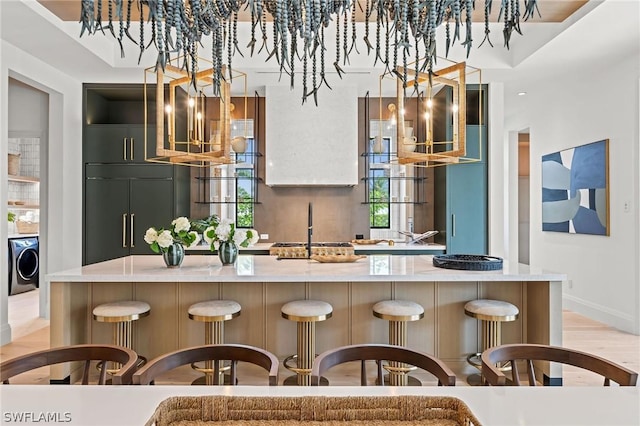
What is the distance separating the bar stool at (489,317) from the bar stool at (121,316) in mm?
2235

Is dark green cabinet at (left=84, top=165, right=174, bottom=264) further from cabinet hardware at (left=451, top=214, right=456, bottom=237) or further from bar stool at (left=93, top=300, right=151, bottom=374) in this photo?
cabinet hardware at (left=451, top=214, right=456, bottom=237)

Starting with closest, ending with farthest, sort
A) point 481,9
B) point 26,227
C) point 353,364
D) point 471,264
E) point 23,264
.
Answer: point 481,9, point 471,264, point 353,364, point 23,264, point 26,227

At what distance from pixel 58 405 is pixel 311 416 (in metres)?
0.68

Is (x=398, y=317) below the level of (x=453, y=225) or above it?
below

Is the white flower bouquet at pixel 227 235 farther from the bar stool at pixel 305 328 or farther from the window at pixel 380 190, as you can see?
the window at pixel 380 190

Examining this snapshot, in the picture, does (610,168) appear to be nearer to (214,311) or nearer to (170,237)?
(214,311)

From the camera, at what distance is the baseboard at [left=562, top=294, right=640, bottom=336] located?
4.24m

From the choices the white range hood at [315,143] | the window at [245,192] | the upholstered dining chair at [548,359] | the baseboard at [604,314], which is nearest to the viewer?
the upholstered dining chair at [548,359]

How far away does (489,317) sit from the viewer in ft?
9.29

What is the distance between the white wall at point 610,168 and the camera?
4.27m

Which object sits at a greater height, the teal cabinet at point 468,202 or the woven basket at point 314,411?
the teal cabinet at point 468,202

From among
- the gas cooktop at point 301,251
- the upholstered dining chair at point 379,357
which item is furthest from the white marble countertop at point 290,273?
the upholstered dining chair at point 379,357

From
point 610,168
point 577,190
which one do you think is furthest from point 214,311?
point 577,190

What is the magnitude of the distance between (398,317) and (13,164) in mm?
7054
